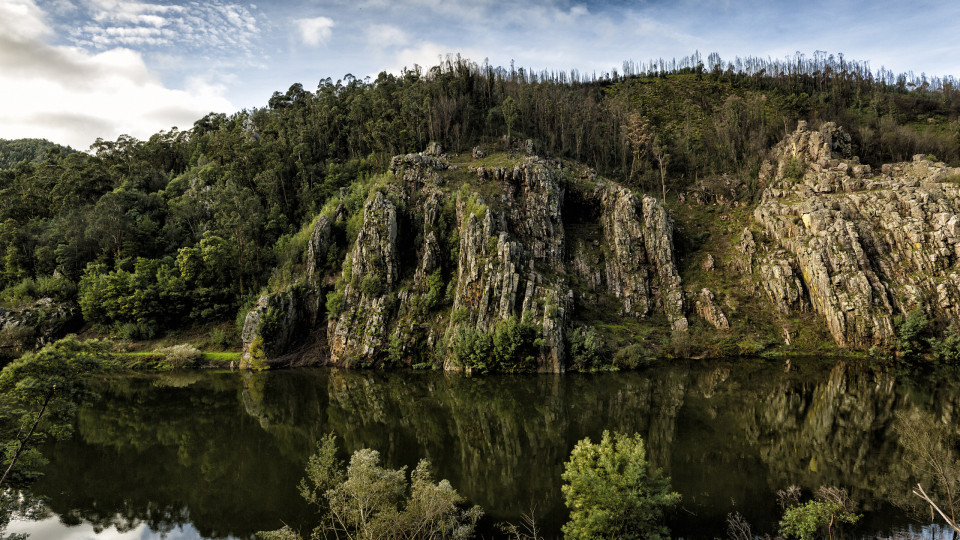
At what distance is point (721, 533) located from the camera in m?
17.5

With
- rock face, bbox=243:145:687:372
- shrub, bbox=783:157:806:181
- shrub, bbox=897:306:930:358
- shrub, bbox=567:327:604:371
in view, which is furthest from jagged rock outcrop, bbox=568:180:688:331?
shrub, bbox=783:157:806:181

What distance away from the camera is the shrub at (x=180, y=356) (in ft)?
181

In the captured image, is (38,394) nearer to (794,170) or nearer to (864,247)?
(864,247)

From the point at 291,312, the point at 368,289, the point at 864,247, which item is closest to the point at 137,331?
the point at 291,312

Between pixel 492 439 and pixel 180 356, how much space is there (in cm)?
4590

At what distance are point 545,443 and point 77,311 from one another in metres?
73.9

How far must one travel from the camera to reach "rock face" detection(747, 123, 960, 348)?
166 feet

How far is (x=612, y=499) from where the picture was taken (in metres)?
15.5

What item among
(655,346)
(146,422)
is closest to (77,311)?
(146,422)

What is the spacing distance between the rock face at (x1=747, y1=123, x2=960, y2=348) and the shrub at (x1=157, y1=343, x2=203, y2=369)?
73213 millimetres

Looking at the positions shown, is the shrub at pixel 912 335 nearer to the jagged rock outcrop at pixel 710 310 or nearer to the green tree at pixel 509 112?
the jagged rock outcrop at pixel 710 310

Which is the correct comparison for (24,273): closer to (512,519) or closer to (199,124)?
(199,124)

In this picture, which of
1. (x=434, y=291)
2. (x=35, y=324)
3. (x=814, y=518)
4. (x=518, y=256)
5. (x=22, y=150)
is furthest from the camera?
(x=22, y=150)

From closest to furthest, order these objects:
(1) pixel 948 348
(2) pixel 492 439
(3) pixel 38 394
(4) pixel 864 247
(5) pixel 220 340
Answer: (3) pixel 38 394
(2) pixel 492 439
(1) pixel 948 348
(4) pixel 864 247
(5) pixel 220 340
